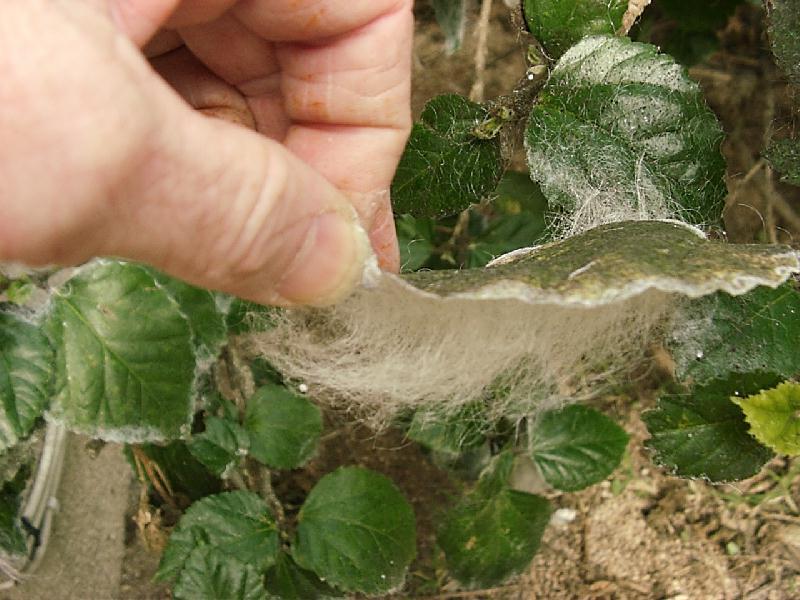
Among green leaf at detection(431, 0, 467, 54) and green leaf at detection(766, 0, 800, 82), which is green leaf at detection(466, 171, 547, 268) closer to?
green leaf at detection(431, 0, 467, 54)

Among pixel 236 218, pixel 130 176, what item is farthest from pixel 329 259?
pixel 130 176

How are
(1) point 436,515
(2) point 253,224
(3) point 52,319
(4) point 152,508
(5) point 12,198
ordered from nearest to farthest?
(5) point 12,198 → (2) point 253,224 → (3) point 52,319 → (4) point 152,508 → (1) point 436,515

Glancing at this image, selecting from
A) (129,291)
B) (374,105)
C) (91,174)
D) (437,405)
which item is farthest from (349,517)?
(91,174)

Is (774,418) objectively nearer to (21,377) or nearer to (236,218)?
(236,218)

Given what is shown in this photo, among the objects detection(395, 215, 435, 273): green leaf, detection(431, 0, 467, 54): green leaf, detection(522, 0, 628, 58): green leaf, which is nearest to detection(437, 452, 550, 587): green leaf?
detection(395, 215, 435, 273): green leaf

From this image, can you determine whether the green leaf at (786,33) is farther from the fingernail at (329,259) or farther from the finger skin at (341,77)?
the fingernail at (329,259)

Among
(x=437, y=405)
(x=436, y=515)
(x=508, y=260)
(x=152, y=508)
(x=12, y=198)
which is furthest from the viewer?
(x=436, y=515)

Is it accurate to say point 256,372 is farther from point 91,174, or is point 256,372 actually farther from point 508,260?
point 91,174
